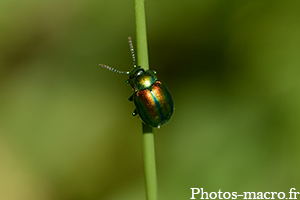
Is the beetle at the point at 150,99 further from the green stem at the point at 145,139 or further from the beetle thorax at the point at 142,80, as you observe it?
the green stem at the point at 145,139

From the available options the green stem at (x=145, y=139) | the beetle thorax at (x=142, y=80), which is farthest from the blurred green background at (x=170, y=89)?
the green stem at (x=145, y=139)

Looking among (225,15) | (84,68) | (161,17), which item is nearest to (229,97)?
(225,15)

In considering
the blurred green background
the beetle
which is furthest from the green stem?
the blurred green background

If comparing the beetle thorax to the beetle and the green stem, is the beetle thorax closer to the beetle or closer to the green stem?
the beetle

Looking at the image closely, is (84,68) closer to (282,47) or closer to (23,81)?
(23,81)

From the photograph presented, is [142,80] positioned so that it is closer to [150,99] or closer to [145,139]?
[150,99]
